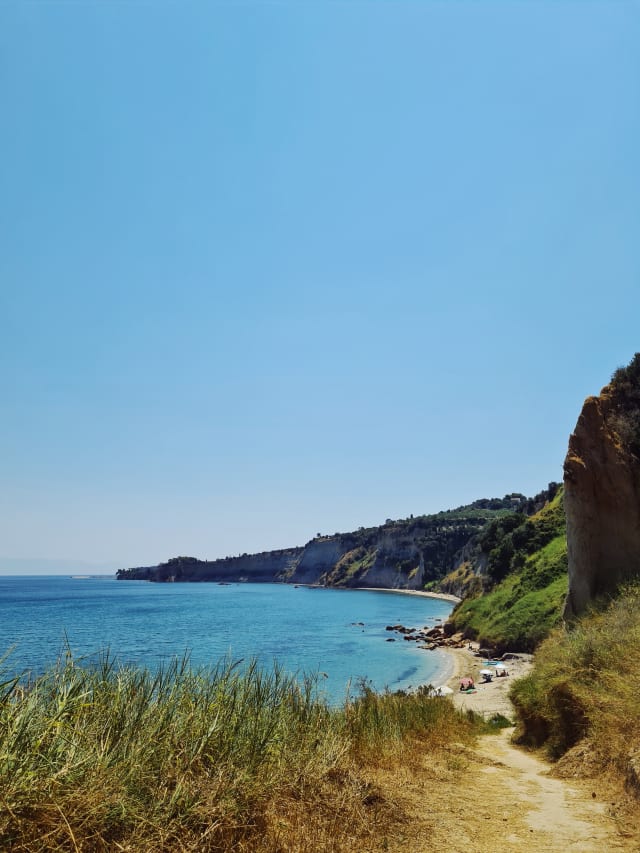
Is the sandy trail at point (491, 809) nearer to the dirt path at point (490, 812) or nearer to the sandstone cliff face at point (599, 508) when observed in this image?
the dirt path at point (490, 812)

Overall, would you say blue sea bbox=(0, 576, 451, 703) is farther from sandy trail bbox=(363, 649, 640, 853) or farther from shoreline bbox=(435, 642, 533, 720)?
sandy trail bbox=(363, 649, 640, 853)

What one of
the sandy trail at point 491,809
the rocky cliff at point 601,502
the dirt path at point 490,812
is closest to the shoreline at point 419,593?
the rocky cliff at point 601,502

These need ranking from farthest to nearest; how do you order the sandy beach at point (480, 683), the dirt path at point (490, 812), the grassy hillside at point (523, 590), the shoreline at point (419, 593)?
1. the shoreline at point (419, 593)
2. the grassy hillside at point (523, 590)
3. the sandy beach at point (480, 683)
4. the dirt path at point (490, 812)

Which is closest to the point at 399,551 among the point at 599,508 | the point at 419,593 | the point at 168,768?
the point at 419,593

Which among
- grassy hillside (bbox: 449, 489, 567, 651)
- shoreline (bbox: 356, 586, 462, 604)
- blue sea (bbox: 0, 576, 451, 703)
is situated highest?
grassy hillside (bbox: 449, 489, 567, 651)

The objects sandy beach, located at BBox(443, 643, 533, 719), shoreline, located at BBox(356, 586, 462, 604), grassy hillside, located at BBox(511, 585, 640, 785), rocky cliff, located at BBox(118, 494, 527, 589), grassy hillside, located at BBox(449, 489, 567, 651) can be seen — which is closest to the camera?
grassy hillside, located at BBox(511, 585, 640, 785)

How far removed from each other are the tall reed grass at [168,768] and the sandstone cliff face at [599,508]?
14053mm

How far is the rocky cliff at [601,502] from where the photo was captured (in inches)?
714

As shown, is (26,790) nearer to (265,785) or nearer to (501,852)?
(265,785)

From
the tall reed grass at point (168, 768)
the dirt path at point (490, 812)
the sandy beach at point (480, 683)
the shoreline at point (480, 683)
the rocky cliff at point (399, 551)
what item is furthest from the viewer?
the rocky cliff at point (399, 551)

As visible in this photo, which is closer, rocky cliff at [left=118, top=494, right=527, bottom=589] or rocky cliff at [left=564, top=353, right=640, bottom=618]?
rocky cliff at [left=564, top=353, right=640, bottom=618]

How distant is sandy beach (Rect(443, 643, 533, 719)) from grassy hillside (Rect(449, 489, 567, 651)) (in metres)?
1.87

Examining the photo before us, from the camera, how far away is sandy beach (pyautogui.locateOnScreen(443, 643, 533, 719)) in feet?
84.5

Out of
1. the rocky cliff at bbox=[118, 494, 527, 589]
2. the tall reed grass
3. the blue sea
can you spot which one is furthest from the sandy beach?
the rocky cliff at bbox=[118, 494, 527, 589]
